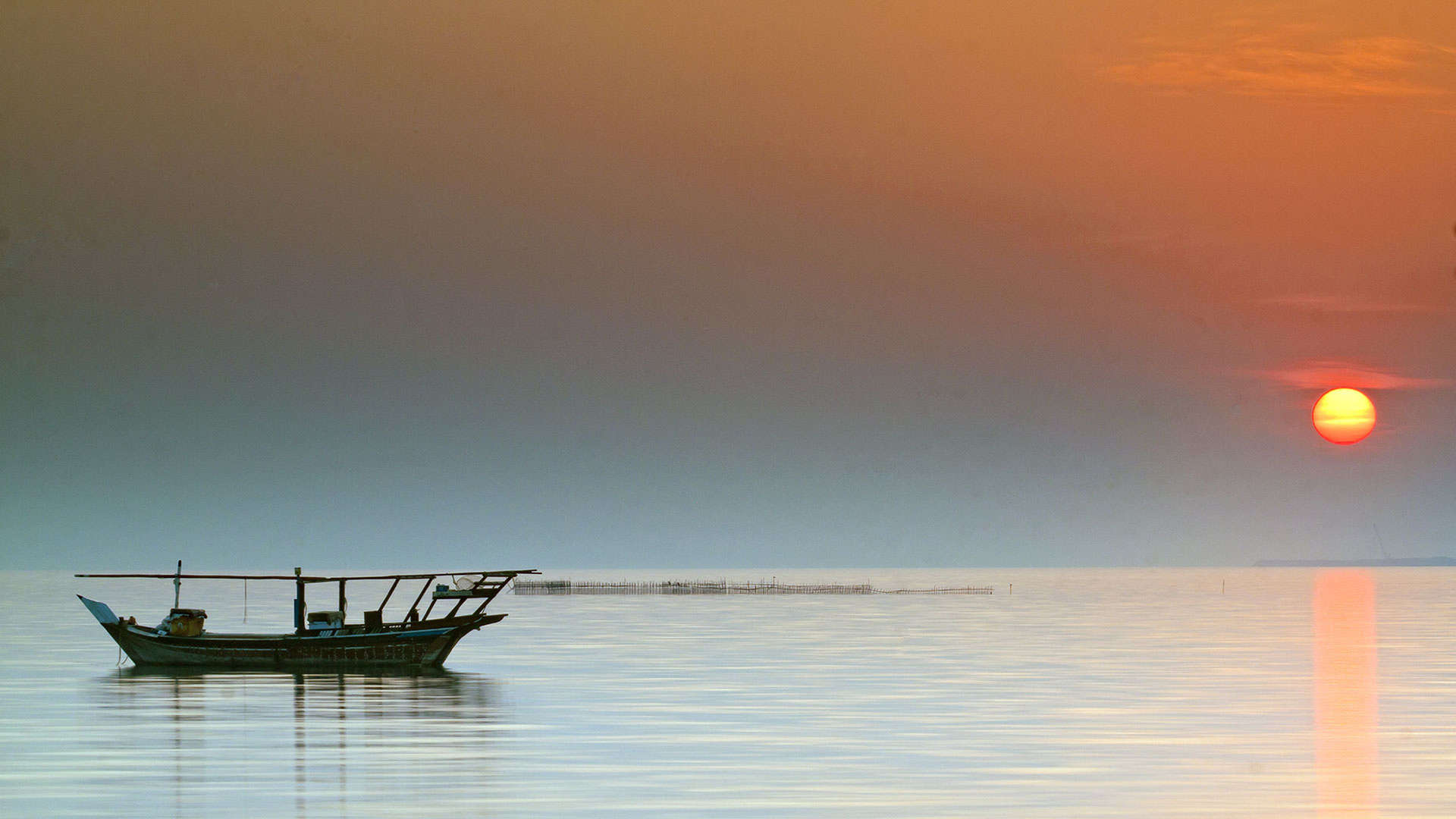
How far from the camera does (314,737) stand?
44.7 metres

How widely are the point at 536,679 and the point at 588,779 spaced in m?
30.6

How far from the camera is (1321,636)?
10331 cm

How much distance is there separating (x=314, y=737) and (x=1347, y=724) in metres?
30.0

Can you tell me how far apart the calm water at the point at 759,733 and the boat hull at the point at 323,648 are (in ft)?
3.93

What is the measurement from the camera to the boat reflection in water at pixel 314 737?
33.9 meters

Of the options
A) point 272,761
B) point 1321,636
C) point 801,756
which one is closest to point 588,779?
point 801,756

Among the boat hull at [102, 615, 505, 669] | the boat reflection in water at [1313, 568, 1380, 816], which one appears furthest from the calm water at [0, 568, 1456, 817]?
the boat hull at [102, 615, 505, 669]

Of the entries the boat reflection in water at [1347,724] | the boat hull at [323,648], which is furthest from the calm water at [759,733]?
the boat hull at [323,648]

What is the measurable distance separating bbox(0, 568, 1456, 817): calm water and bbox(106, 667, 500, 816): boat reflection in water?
6.2 inches

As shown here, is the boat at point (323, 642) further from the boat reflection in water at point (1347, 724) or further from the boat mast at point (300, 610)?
the boat reflection in water at point (1347, 724)

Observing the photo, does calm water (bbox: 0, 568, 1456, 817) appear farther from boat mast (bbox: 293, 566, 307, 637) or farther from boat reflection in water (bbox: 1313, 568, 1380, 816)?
boat mast (bbox: 293, 566, 307, 637)

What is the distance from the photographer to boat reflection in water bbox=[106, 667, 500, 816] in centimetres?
3394

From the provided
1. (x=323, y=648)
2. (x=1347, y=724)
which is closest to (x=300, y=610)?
(x=323, y=648)

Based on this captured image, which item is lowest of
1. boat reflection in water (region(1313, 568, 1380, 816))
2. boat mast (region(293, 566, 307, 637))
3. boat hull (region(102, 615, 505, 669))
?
boat reflection in water (region(1313, 568, 1380, 816))
